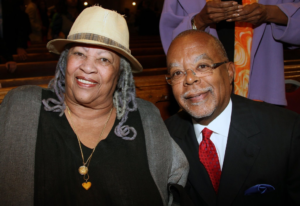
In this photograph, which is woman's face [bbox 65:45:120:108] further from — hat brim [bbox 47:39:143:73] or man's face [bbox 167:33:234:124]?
man's face [bbox 167:33:234:124]

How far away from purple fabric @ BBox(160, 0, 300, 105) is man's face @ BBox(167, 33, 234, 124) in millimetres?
215

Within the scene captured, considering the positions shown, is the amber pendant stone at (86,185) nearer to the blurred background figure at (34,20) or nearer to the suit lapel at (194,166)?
the suit lapel at (194,166)

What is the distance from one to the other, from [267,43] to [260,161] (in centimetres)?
95

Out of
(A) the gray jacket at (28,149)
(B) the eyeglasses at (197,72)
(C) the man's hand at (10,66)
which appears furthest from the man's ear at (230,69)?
(C) the man's hand at (10,66)

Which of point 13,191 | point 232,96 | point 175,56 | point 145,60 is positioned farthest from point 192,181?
point 145,60

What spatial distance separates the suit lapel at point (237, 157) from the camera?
1701 mm

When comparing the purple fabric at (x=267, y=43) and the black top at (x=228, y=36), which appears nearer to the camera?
the purple fabric at (x=267, y=43)

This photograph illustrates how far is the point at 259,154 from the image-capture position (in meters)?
1.71

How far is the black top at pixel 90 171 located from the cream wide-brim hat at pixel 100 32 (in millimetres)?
557

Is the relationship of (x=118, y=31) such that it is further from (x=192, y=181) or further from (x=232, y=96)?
(x=192, y=181)

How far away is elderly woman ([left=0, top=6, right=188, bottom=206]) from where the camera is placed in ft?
5.02

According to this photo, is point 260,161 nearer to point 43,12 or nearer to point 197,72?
point 197,72

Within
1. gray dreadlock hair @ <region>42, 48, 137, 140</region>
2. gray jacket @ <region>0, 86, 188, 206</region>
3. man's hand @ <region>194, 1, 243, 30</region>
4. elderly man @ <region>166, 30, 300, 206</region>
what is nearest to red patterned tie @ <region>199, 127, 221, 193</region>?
elderly man @ <region>166, 30, 300, 206</region>

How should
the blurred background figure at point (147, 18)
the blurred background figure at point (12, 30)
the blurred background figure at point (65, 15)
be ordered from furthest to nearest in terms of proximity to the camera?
1. the blurred background figure at point (147, 18)
2. the blurred background figure at point (65, 15)
3. the blurred background figure at point (12, 30)
